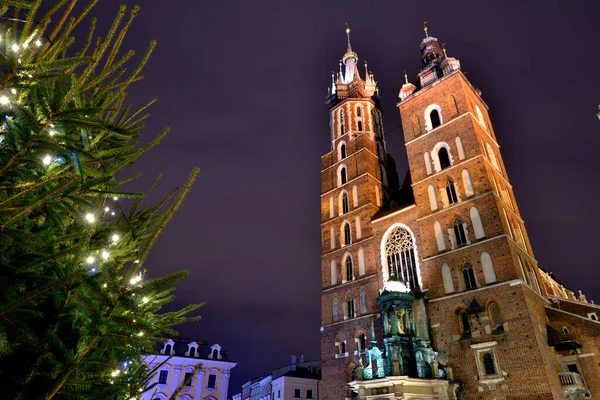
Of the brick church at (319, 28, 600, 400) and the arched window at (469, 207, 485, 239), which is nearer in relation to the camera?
the brick church at (319, 28, 600, 400)

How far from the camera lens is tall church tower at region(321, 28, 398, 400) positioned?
22062 millimetres

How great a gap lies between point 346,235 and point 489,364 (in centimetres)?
1221

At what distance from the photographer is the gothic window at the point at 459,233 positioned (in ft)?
64.6

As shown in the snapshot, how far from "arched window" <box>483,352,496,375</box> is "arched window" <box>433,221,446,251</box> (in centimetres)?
576

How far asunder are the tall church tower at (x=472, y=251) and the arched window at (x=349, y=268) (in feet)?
17.0

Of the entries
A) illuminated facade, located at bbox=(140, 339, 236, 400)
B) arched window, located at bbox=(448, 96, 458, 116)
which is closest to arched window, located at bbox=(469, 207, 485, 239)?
arched window, located at bbox=(448, 96, 458, 116)

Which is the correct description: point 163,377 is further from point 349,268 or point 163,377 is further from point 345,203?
point 345,203

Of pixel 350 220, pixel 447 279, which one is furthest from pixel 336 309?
pixel 447 279

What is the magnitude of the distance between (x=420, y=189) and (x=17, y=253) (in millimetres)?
22650

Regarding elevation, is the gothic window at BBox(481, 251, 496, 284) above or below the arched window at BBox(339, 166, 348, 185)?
below

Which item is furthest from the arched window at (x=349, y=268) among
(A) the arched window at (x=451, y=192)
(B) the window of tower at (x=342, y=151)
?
(B) the window of tower at (x=342, y=151)

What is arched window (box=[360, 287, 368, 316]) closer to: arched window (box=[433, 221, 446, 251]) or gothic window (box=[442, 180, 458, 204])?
arched window (box=[433, 221, 446, 251])

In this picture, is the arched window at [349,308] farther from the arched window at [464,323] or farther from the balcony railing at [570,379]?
the balcony railing at [570,379]

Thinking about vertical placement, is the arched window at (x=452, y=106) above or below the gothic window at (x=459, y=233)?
above
